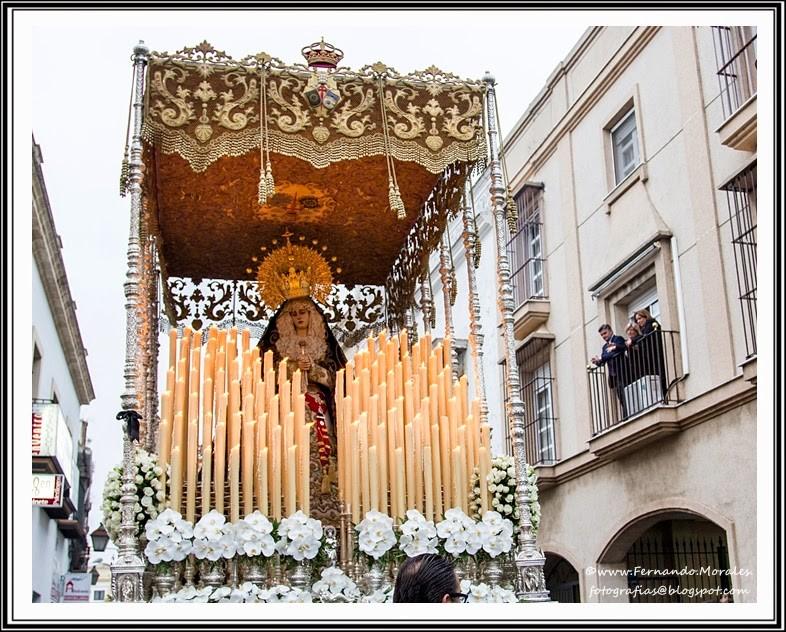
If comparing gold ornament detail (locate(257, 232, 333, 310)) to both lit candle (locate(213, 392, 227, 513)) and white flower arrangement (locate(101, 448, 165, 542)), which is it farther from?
white flower arrangement (locate(101, 448, 165, 542))

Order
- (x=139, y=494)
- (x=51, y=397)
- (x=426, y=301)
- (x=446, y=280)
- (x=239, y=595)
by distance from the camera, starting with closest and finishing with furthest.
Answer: (x=239, y=595)
(x=139, y=494)
(x=446, y=280)
(x=426, y=301)
(x=51, y=397)

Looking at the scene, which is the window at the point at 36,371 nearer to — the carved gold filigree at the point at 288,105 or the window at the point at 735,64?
the carved gold filigree at the point at 288,105

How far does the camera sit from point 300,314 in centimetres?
642

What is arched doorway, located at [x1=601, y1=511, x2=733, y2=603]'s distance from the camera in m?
9.24

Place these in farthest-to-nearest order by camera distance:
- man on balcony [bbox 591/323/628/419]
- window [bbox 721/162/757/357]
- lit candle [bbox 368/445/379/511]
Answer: man on balcony [bbox 591/323/628/419], window [bbox 721/162/757/357], lit candle [bbox 368/445/379/511]

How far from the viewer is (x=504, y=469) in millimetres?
5137

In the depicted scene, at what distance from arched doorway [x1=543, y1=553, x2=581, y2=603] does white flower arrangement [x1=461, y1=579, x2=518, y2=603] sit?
23.8 feet

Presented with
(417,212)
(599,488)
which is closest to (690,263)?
(599,488)

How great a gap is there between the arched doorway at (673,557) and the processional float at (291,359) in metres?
4.40

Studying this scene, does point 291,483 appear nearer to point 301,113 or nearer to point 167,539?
point 167,539

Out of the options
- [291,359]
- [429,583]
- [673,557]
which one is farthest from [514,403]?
[673,557]

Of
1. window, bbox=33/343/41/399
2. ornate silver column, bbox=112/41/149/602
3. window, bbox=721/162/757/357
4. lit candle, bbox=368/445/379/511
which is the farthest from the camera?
window, bbox=33/343/41/399

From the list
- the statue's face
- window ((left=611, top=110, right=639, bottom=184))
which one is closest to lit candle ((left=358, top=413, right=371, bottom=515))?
the statue's face

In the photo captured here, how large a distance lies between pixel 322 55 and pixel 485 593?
295 cm
